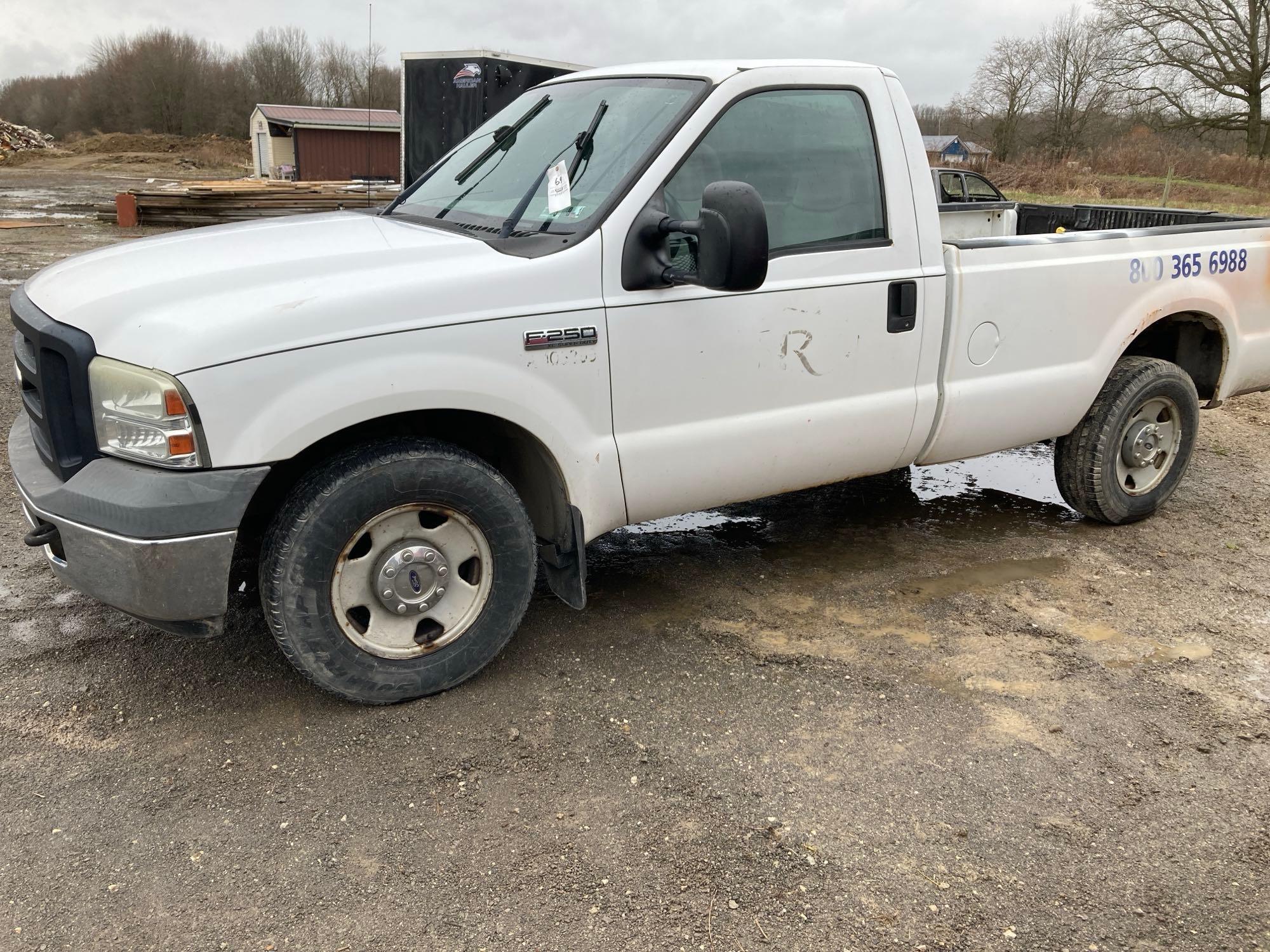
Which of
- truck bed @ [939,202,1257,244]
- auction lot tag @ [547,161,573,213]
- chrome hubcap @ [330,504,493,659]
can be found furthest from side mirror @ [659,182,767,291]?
truck bed @ [939,202,1257,244]

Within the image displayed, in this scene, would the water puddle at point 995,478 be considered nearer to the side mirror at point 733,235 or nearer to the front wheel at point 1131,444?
the front wheel at point 1131,444

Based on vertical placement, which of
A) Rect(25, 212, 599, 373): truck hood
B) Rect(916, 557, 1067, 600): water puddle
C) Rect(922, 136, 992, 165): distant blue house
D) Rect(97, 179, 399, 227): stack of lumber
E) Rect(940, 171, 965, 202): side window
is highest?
Rect(922, 136, 992, 165): distant blue house

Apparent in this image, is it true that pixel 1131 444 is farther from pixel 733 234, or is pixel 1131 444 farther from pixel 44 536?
pixel 44 536

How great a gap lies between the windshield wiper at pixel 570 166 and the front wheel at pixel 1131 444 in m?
2.72

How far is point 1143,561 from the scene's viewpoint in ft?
15.3

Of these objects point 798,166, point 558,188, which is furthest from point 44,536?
point 798,166

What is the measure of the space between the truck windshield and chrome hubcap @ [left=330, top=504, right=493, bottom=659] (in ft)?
3.35

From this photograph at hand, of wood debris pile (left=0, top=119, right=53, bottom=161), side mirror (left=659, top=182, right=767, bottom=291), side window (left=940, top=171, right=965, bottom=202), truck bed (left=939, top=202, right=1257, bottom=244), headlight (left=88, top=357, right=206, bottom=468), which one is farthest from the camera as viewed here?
wood debris pile (left=0, top=119, right=53, bottom=161)

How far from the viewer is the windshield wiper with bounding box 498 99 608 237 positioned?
344cm

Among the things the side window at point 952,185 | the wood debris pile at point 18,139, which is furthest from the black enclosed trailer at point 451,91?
the wood debris pile at point 18,139

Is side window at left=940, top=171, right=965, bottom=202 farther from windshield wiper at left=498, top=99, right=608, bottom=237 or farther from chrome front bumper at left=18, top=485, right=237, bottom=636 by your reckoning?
chrome front bumper at left=18, top=485, right=237, bottom=636

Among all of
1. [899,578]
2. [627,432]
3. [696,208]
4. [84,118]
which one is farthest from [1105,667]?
[84,118]

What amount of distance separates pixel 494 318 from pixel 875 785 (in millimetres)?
1786

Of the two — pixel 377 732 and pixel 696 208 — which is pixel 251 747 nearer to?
pixel 377 732
